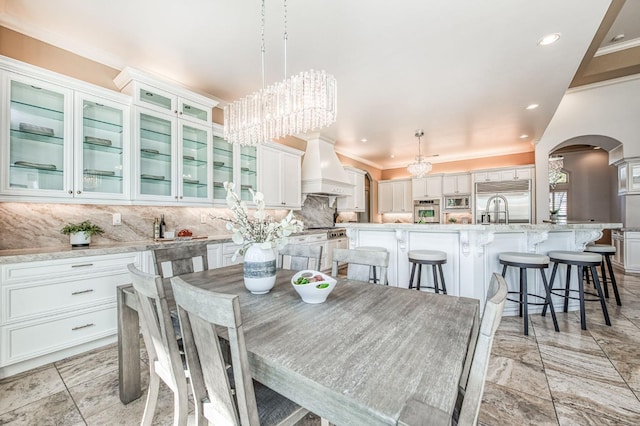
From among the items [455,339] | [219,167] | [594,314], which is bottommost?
[594,314]

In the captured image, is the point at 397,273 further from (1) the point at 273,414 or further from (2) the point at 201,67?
(2) the point at 201,67

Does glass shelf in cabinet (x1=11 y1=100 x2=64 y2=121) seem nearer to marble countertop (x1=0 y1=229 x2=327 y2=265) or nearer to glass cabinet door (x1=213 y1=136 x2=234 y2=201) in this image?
marble countertop (x1=0 y1=229 x2=327 y2=265)

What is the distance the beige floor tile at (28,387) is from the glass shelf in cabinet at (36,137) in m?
1.88

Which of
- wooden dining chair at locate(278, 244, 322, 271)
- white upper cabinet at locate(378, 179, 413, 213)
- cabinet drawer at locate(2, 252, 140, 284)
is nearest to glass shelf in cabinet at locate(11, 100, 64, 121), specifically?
cabinet drawer at locate(2, 252, 140, 284)

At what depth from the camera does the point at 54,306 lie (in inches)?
85.7

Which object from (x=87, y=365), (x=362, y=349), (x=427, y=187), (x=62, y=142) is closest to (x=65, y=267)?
(x=87, y=365)

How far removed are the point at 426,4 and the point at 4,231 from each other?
3947 millimetres

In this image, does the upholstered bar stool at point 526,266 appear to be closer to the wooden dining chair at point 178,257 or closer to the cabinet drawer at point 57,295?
the wooden dining chair at point 178,257

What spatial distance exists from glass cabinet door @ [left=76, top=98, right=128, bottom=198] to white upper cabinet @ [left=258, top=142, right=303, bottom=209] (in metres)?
1.83

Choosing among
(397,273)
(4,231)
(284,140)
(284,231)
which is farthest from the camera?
(284,140)

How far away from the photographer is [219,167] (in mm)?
3785

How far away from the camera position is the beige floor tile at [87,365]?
202 centimetres

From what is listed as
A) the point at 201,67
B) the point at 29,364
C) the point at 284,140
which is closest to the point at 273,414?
the point at 29,364

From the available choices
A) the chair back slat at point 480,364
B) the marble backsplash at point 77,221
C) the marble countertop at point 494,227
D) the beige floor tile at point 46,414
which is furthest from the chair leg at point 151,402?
the marble countertop at point 494,227
